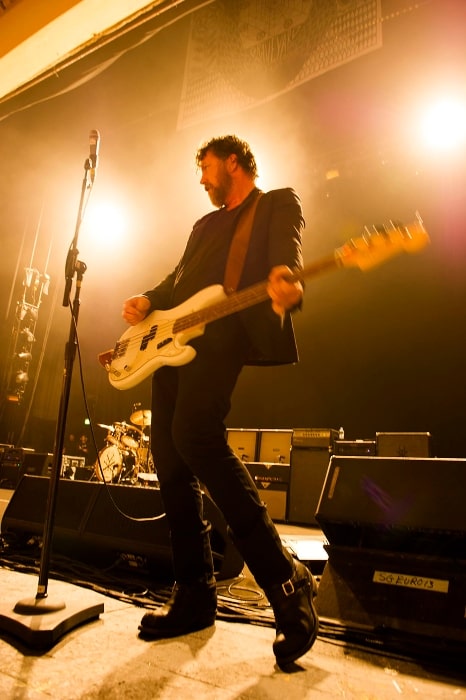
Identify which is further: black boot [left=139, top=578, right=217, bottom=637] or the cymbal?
the cymbal

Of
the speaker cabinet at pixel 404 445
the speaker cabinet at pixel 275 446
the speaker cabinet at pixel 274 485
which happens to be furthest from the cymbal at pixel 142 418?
the speaker cabinet at pixel 404 445

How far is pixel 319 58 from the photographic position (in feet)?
11.5

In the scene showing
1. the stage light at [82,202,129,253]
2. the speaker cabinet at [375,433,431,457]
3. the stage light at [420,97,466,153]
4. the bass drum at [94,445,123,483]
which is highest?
the stage light at [420,97,466,153]

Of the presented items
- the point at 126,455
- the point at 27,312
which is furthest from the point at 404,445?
the point at 27,312

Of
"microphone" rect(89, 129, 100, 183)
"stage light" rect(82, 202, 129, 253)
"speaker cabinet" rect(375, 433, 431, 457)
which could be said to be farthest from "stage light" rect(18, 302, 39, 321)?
"microphone" rect(89, 129, 100, 183)

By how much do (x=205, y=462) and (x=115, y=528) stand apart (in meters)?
1.35

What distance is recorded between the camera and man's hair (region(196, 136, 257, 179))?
1956 millimetres

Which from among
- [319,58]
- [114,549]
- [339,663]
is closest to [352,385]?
[319,58]

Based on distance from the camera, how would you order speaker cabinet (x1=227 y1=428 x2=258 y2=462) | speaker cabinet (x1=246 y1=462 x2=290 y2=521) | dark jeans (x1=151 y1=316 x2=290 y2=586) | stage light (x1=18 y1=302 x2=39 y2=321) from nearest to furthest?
dark jeans (x1=151 y1=316 x2=290 y2=586)
speaker cabinet (x1=246 y1=462 x2=290 y2=521)
speaker cabinet (x1=227 y1=428 x2=258 y2=462)
stage light (x1=18 y1=302 x2=39 y2=321)

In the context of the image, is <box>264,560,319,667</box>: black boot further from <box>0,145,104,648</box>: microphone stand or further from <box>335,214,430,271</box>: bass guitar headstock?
<box>335,214,430,271</box>: bass guitar headstock

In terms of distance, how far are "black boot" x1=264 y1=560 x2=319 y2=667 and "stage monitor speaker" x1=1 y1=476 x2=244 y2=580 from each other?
1010 mm

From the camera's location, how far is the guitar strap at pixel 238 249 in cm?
164

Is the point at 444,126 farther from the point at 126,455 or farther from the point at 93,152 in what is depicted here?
the point at 126,455

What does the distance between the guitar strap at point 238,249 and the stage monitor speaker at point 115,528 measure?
1271mm
